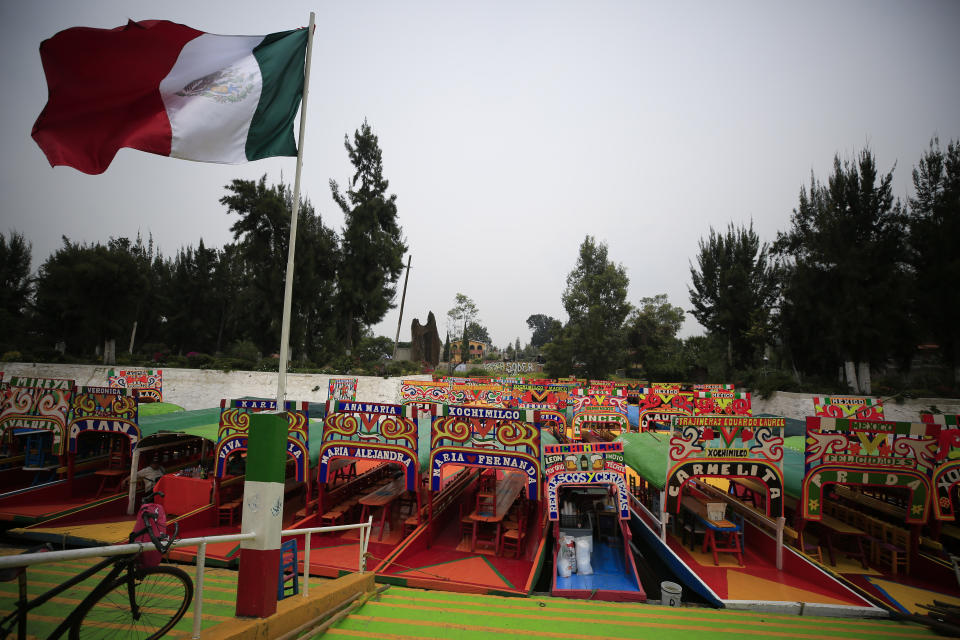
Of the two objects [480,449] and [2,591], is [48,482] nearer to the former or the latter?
[2,591]

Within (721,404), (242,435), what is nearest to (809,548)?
(721,404)

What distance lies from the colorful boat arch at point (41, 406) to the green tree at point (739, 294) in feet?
133

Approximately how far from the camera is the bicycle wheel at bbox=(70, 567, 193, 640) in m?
3.28

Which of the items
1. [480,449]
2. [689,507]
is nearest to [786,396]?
[689,507]

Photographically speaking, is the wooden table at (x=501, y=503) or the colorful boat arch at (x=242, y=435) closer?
the wooden table at (x=501, y=503)

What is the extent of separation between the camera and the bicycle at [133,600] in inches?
111

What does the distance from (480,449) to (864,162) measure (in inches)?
1274

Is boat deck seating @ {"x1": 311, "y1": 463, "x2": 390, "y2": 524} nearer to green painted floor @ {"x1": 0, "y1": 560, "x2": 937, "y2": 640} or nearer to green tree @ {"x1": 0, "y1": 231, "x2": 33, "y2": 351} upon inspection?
green painted floor @ {"x1": 0, "y1": 560, "x2": 937, "y2": 640}

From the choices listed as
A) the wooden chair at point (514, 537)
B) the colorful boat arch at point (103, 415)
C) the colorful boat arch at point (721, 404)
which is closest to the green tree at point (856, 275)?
the colorful boat arch at point (721, 404)

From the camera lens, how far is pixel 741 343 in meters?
37.2

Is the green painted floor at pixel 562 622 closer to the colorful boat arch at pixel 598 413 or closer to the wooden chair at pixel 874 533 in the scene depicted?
the wooden chair at pixel 874 533

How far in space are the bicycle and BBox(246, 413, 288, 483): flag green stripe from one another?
0.60 m

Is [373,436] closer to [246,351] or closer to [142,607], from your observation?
[142,607]

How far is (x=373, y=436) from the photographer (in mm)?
8719
